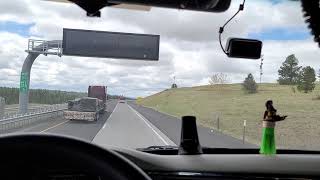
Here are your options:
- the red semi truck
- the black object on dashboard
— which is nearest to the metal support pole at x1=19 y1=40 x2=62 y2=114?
the black object on dashboard

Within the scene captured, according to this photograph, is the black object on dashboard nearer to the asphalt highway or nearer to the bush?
the bush

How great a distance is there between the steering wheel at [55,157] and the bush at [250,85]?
4868mm

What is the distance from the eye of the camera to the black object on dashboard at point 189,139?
16.9 feet

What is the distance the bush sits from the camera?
7.18m

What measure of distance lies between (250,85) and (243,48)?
2.65 meters

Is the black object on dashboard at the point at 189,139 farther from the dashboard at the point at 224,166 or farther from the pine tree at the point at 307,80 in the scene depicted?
the pine tree at the point at 307,80

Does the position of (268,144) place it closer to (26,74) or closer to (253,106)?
(26,74)

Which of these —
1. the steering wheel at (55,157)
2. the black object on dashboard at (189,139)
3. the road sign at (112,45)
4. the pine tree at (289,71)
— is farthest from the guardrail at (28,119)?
the steering wheel at (55,157)

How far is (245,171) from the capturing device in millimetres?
4484

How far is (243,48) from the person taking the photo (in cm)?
481

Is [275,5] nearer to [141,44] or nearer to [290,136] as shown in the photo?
[141,44]

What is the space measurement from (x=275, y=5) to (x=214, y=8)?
1.24 m

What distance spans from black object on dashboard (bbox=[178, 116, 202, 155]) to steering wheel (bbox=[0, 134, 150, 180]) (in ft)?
9.32

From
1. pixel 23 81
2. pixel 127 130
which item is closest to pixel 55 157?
pixel 23 81
